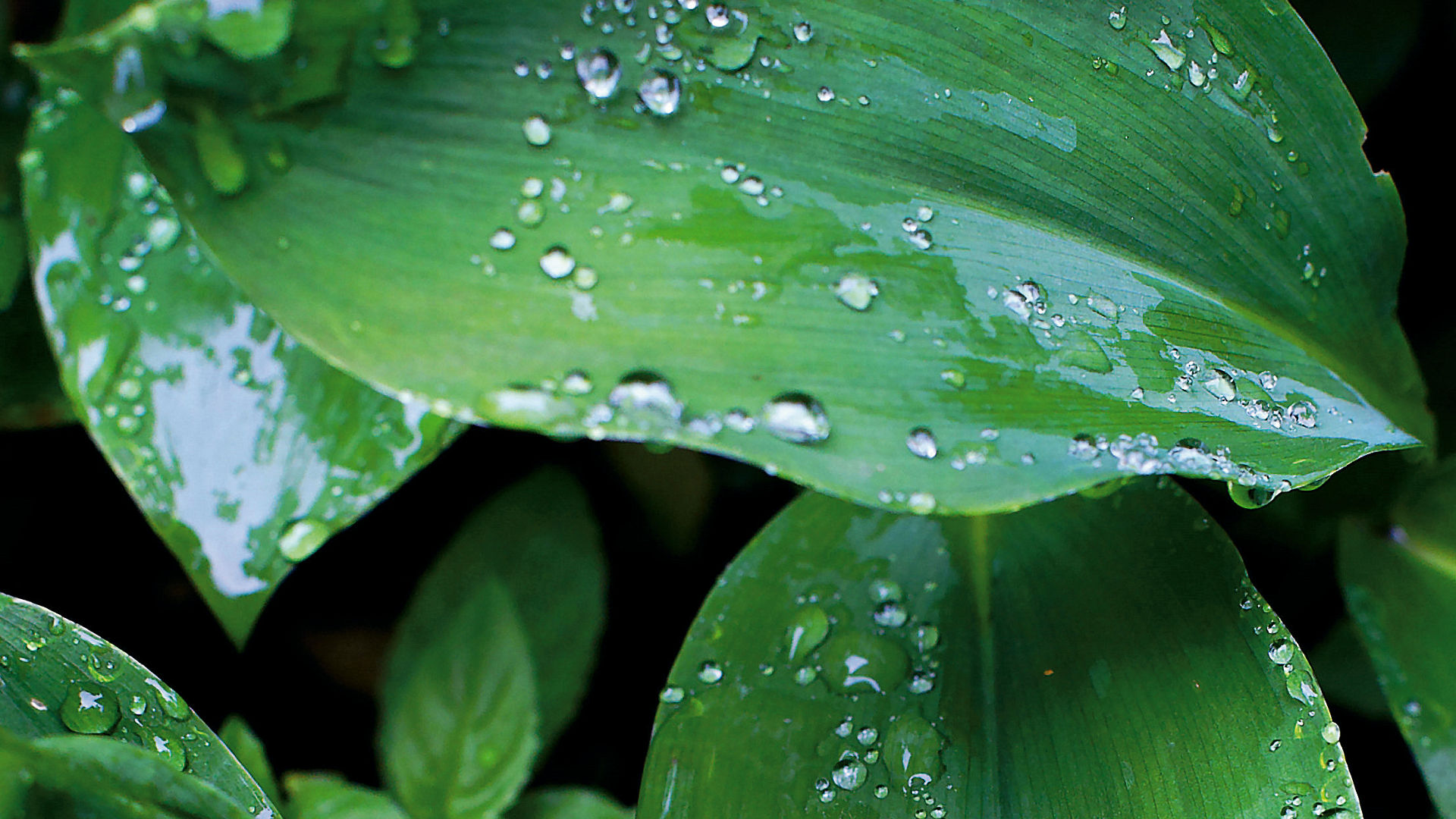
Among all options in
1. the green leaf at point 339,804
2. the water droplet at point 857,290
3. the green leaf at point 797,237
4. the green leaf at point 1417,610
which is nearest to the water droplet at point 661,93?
the green leaf at point 797,237

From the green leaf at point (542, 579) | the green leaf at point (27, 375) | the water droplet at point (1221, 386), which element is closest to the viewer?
the water droplet at point (1221, 386)

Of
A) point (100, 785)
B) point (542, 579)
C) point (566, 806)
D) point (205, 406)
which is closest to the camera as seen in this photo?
point (100, 785)

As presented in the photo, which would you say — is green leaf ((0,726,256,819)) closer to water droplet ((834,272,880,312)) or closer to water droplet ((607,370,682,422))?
water droplet ((607,370,682,422))

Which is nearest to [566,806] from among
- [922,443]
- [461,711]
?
[461,711]

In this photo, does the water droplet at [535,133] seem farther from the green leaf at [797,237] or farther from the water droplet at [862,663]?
the water droplet at [862,663]

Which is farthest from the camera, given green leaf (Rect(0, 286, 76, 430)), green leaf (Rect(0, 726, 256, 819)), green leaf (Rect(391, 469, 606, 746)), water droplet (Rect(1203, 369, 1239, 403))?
green leaf (Rect(391, 469, 606, 746))

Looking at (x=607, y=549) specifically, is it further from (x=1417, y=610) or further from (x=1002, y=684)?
(x=1417, y=610)

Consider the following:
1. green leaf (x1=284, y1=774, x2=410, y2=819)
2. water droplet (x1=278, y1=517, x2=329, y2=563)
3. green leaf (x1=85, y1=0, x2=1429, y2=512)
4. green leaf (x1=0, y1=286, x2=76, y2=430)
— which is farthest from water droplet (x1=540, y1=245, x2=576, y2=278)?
green leaf (x1=0, y1=286, x2=76, y2=430)

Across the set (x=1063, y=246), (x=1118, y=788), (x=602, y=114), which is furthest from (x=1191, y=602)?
(x=602, y=114)
